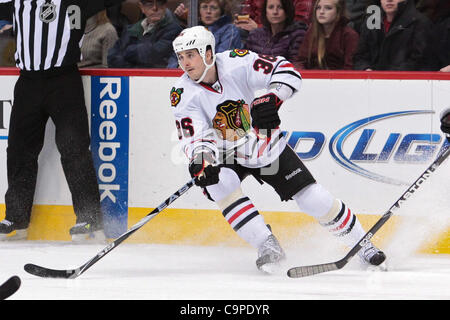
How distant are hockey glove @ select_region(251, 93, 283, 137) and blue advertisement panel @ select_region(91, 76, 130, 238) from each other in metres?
1.20

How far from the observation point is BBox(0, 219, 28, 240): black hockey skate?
487 centimetres

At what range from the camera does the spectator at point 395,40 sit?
14.9ft

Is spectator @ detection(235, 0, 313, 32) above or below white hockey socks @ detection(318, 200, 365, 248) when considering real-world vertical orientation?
above

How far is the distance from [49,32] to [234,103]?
1.30m

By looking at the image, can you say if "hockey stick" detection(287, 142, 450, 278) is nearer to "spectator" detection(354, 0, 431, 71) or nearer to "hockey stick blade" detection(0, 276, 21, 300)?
"spectator" detection(354, 0, 431, 71)

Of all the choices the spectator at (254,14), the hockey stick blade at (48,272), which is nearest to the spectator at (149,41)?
the spectator at (254,14)

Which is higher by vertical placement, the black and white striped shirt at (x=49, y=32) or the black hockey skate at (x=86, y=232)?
the black and white striped shirt at (x=49, y=32)

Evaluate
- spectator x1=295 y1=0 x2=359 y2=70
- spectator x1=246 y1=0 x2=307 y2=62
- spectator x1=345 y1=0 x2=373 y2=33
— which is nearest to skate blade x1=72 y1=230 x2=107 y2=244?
spectator x1=246 y1=0 x2=307 y2=62

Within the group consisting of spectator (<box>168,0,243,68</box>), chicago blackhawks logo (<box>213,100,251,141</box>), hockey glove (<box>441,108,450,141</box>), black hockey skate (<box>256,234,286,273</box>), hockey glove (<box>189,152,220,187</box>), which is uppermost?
spectator (<box>168,0,243,68</box>)

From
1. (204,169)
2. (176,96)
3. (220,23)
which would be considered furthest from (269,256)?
(220,23)

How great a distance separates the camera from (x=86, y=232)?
4.82 meters

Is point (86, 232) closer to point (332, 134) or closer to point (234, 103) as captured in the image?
point (234, 103)

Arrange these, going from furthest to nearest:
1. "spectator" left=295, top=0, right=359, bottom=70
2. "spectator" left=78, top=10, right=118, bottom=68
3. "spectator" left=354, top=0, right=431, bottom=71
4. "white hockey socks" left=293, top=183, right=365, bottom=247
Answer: "spectator" left=78, top=10, right=118, bottom=68 < "spectator" left=295, top=0, right=359, bottom=70 < "spectator" left=354, top=0, right=431, bottom=71 < "white hockey socks" left=293, top=183, right=365, bottom=247

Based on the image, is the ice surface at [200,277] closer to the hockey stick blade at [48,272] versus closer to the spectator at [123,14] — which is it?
the hockey stick blade at [48,272]
